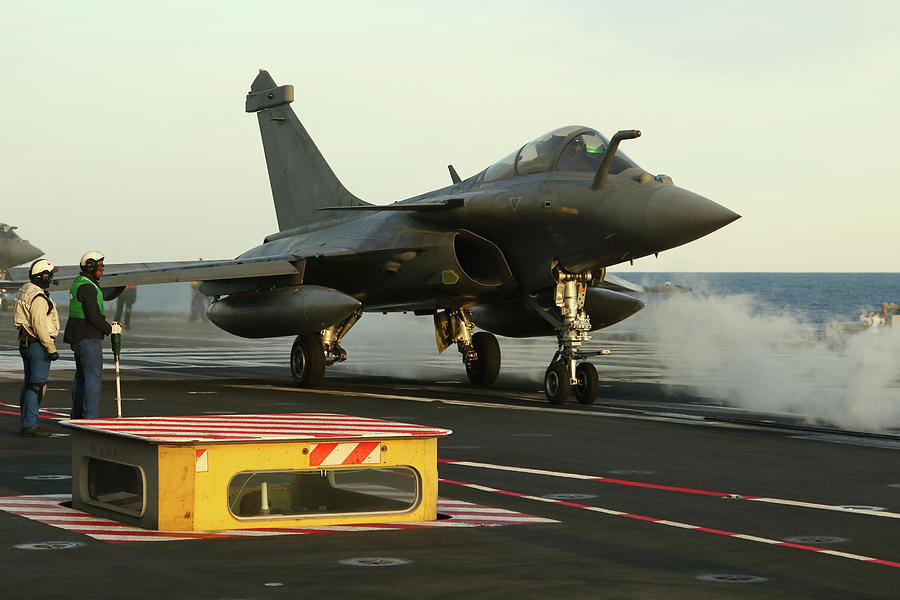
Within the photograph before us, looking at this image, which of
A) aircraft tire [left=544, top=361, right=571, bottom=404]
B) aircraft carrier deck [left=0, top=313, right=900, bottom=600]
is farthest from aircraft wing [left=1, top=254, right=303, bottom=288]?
aircraft tire [left=544, top=361, right=571, bottom=404]

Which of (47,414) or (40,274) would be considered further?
(47,414)

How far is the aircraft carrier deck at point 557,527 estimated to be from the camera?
6.47m

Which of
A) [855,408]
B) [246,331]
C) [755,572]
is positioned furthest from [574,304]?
[755,572]

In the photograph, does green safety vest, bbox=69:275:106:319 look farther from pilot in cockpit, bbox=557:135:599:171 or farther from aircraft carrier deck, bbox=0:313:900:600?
pilot in cockpit, bbox=557:135:599:171

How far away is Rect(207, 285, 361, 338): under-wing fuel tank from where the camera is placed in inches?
790

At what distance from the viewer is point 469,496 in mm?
9578

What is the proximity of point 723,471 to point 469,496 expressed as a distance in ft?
9.67

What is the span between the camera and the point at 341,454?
27.0ft

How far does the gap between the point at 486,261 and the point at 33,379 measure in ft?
28.5

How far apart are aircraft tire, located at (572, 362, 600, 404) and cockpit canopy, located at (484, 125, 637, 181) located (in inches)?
121

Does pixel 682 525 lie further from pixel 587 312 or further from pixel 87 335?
pixel 587 312

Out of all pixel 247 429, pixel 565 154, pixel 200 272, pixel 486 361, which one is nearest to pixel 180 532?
pixel 247 429

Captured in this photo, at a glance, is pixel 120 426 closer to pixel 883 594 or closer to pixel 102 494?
pixel 102 494

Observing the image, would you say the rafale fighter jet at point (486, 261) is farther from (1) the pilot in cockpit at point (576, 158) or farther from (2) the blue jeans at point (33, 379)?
(2) the blue jeans at point (33, 379)
